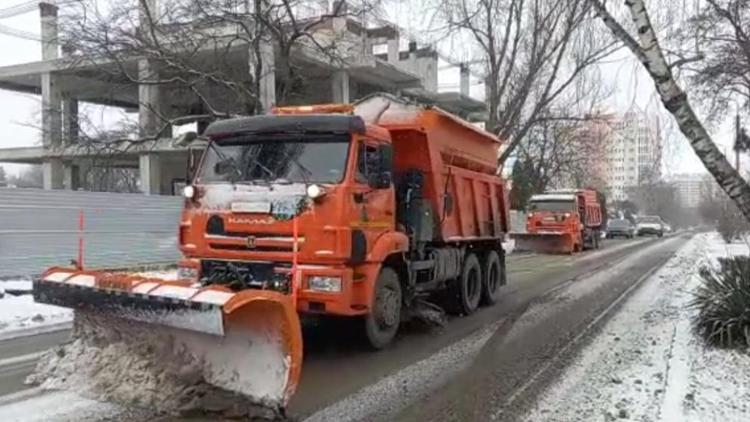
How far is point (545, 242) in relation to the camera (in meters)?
31.1

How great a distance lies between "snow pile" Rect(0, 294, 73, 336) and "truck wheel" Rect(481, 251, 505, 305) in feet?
22.6

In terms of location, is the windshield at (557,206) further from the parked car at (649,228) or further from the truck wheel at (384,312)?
the parked car at (649,228)

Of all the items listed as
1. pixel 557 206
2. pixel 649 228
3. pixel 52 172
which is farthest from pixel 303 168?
pixel 649 228

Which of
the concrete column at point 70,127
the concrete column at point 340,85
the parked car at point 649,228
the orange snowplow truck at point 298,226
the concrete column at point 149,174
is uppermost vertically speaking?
the concrete column at point 340,85

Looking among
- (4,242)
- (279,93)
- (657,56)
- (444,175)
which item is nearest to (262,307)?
(444,175)

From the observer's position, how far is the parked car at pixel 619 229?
180ft

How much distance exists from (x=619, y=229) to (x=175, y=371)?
52.4 metres

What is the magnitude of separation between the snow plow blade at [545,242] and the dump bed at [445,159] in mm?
17632

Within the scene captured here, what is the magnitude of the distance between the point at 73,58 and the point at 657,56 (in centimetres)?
1882

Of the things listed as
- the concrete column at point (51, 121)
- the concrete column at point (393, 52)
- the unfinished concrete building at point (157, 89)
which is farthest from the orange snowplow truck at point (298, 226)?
the concrete column at point (393, 52)

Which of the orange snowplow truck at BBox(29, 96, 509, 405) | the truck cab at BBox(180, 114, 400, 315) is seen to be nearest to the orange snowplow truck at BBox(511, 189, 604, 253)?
the orange snowplow truck at BBox(29, 96, 509, 405)

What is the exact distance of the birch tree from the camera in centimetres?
958

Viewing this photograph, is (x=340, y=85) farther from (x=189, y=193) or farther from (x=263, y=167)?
(x=263, y=167)

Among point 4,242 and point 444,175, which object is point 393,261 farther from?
point 4,242
